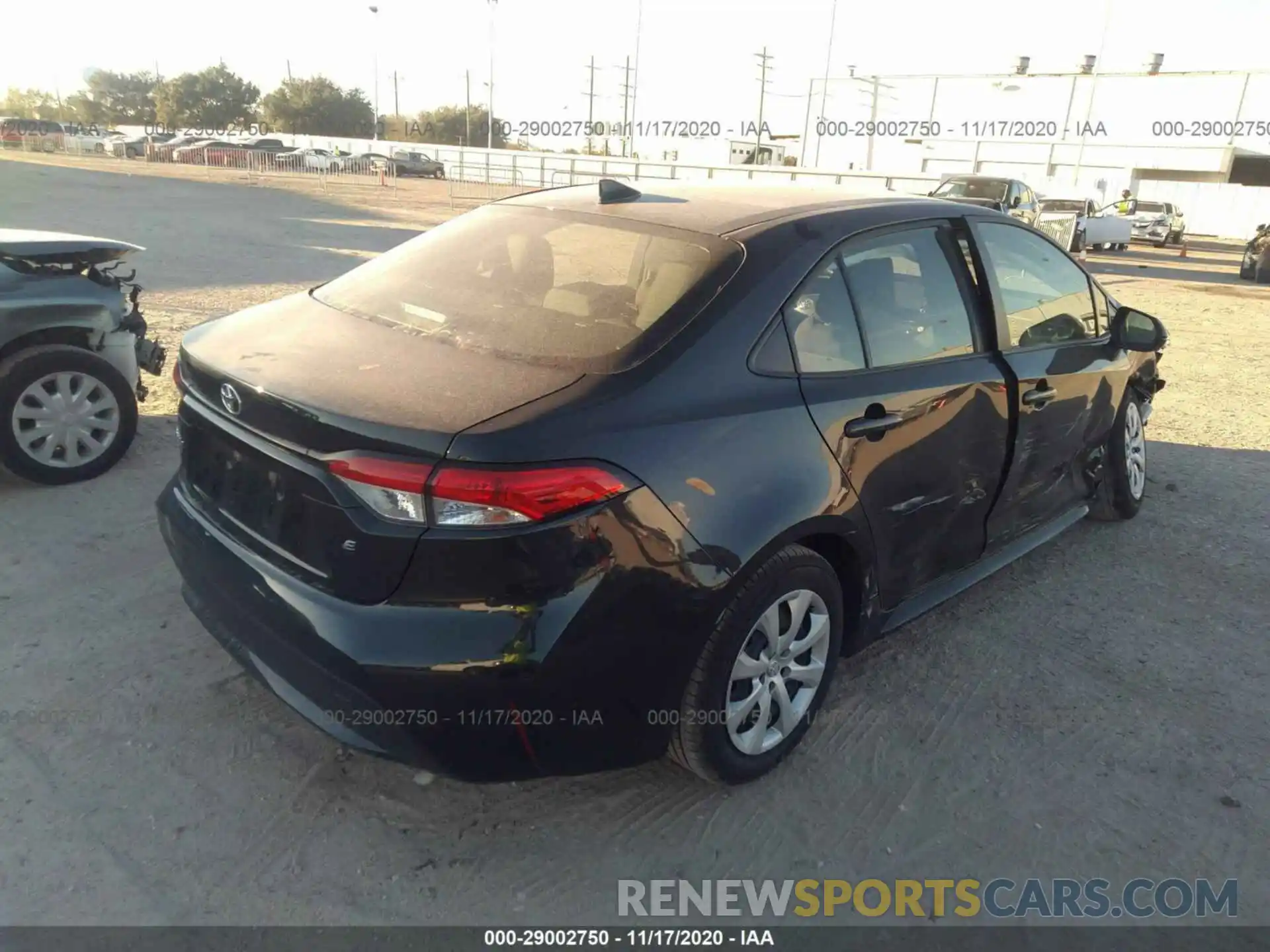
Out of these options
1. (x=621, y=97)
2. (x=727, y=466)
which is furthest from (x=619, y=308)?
(x=621, y=97)

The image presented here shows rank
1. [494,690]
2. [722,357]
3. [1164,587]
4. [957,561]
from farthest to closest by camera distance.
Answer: [1164,587], [957,561], [722,357], [494,690]

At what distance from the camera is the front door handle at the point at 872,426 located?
275cm

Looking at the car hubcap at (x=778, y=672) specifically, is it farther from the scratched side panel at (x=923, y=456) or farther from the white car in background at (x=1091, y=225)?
the white car in background at (x=1091, y=225)

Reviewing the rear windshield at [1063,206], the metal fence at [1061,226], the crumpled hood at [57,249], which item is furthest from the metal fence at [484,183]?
the crumpled hood at [57,249]

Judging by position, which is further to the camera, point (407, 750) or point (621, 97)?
point (621, 97)

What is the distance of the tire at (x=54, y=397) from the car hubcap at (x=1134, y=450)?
5.24 meters

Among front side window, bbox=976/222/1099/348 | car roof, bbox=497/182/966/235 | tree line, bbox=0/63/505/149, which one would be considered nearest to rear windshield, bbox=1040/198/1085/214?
front side window, bbox=976/222/1099/348

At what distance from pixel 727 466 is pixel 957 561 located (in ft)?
4.89

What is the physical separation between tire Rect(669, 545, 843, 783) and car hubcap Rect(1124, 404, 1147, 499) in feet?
8.77

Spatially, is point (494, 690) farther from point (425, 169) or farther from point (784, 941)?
point (425, 169)

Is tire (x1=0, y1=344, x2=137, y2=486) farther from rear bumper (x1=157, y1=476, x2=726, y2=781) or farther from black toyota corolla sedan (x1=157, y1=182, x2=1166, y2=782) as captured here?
rear bumper (x1=157, y1=476, x2=726, y2=781)

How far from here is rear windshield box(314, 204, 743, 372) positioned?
250cm

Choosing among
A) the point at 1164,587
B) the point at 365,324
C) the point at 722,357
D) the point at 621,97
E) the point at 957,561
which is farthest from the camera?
the point at 621,97

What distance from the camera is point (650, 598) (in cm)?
227
